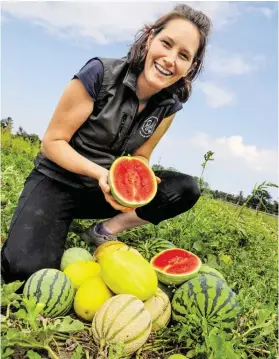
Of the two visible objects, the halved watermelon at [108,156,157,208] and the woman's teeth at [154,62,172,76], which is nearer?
the halved watermelon at [108,156,157,208]

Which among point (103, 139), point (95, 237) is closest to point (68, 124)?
point (103, 139)

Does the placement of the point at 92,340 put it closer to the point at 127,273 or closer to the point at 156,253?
the point at 127,273

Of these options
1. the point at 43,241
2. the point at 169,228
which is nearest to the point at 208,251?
the point at 169,228

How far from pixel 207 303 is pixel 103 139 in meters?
1.61

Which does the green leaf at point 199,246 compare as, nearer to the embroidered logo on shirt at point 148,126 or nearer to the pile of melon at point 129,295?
the embroidered logo on shirt at point 148,126

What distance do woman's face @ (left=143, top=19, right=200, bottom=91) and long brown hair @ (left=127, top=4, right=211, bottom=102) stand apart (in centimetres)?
7

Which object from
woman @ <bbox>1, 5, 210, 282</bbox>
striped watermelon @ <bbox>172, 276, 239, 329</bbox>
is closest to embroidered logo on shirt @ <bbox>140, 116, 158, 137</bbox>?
woman @ <bbox>1, 5, 210, 282</bbox>

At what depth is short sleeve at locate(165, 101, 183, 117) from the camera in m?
4.14

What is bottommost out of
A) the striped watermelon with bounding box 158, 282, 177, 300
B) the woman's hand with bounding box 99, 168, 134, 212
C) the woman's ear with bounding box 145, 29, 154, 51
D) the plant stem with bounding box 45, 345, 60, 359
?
the plant stem with bounding box 45, 345, 60, 359

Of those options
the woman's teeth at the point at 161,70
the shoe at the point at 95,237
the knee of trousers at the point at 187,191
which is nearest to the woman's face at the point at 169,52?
the woman's teeth at the point at 161,70

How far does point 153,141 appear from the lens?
421cm

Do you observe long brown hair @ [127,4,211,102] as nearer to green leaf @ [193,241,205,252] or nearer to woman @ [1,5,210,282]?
woman @ [1,5,210,282]

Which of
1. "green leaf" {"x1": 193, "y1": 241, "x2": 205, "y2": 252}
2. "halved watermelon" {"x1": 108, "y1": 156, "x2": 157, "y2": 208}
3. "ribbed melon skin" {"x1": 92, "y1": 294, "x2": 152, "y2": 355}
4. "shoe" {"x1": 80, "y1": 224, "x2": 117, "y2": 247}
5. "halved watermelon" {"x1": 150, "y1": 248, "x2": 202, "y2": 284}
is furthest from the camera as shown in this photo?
"green leaf" {"x1": 193, "y1": 241, "x2": 205, "y2": 252}

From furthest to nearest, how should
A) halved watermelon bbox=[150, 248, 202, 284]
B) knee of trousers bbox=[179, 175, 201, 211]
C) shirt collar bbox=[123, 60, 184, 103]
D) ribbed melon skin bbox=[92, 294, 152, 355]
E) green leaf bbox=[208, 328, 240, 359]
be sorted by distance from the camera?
knee of trousers bbox=[179, 175, 201, 211] < shirt collar bbox=[123, 60, 184, 103] < halved watermelon bbox=[150, 248, 202, 284] < ribbed melon skin bbox=[92, 294, 152, 355] < green leaf bbox=[208, 328, 240, 359]
